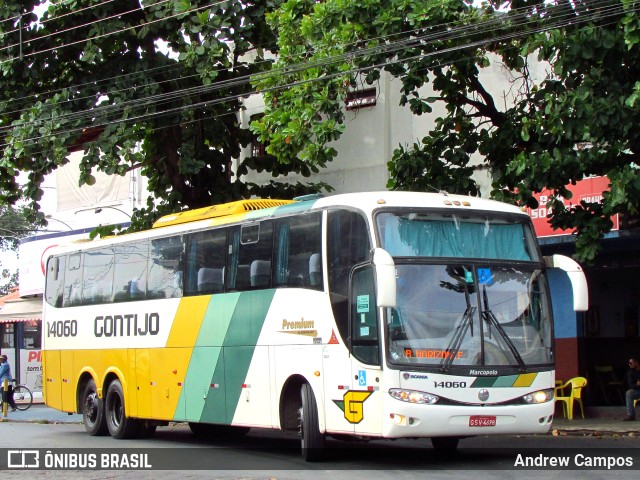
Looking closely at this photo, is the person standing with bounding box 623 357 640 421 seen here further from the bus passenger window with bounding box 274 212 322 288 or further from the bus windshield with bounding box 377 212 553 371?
the bus passenger window with bounding box 274 212 322 288

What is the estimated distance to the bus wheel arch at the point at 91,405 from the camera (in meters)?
19.2

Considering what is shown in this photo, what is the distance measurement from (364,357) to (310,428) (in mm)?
1561

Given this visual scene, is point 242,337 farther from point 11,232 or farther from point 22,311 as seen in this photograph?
point 11,232

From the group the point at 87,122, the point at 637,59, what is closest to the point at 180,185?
the point at 87,122

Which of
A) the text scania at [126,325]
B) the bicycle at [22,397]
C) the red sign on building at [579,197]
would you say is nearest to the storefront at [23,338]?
the bicycle at [22,397]

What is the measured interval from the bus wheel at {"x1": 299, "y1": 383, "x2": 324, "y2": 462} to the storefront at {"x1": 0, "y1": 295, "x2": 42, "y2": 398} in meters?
22.8

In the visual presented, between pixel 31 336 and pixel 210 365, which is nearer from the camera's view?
pixel 210 365

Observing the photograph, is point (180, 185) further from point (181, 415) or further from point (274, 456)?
point (274, 456)

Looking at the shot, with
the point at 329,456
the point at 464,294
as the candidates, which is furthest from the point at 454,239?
the point at 329,456

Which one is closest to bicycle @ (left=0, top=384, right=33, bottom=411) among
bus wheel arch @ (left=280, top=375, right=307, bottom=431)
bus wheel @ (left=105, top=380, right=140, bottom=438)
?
bus wheel @ (left=105, top=380, right=140, bottom=438)

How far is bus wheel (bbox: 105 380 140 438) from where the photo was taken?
18.4m

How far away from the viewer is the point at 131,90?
2127cm

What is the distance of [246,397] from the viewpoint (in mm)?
14906

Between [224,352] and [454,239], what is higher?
[454,239]
